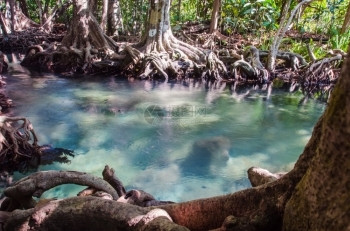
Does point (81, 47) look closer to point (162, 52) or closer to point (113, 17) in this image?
point (162, 52)

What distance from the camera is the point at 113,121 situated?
7844mm

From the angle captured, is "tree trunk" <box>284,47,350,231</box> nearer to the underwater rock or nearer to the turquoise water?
the turquoise water

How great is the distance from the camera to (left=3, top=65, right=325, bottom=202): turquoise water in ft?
18.4

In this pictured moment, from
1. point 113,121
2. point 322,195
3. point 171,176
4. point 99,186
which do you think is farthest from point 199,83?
point 322,195

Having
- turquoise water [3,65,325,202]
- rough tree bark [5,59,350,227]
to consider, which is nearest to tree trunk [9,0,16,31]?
turquoise water [3,65,325,202]

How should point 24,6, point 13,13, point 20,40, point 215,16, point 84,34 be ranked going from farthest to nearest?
point 24,6, point 13,13, point 20,40, point 215,16, point 84,34

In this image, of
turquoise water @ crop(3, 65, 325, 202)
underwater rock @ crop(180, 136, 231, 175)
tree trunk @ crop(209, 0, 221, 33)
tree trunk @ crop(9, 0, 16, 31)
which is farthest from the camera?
tree trunk @ crop(9, 0, 16, 31)

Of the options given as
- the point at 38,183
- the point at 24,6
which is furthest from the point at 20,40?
the point at 38,183

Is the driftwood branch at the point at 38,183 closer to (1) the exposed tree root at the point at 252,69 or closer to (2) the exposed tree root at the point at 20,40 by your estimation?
(1) the exposed tree root at the point at 252,69

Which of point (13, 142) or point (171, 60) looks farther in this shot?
point (171, 60)

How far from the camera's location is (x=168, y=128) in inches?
303

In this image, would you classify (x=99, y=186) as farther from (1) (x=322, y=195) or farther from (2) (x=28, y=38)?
(2) (x=28, y=38)

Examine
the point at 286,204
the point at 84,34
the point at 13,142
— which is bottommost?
the point at 13,142

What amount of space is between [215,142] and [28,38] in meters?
13.0
